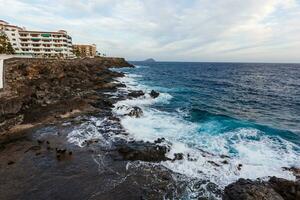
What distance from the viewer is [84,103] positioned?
31.0 metres

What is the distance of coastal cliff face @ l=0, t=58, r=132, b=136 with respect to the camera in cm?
2492

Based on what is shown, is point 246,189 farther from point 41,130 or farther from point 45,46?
point 45,46

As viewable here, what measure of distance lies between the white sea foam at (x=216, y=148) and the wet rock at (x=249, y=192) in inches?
63.1

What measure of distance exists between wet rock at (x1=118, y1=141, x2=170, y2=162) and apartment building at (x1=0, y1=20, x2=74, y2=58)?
81325 millimetres

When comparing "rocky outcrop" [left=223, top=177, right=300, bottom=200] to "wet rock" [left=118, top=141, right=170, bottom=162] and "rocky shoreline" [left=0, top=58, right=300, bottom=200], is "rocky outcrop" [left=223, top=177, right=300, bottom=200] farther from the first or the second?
"wet rock" [left=118, top=141, right=170, bottom=162]

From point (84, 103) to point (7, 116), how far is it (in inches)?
397

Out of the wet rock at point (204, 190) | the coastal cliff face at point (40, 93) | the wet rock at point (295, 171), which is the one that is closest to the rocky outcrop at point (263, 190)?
the wet rock at point (204, 190)

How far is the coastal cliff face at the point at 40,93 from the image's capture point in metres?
24.9

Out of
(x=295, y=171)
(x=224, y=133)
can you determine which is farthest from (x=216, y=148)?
(x=295, y=171)

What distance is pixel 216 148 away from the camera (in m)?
18.9

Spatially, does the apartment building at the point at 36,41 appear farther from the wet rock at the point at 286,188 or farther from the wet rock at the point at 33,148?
the wet rock at the point at 286,188

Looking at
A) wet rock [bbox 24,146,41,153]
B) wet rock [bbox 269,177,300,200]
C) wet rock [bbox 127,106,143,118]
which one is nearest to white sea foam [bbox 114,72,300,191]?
wet rock [bbox 127,106,143,118]

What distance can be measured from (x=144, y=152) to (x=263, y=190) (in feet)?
30.2

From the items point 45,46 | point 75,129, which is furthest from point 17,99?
point 45,46
